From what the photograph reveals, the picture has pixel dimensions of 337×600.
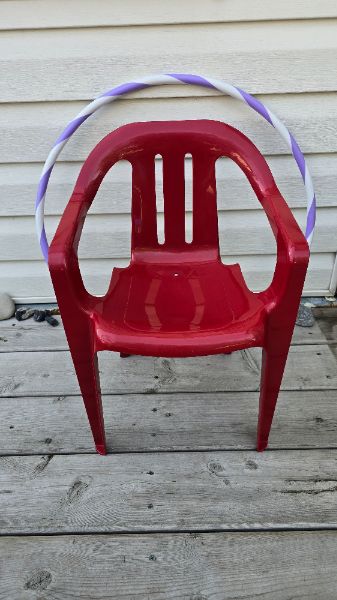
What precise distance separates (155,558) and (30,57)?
1.57 metres

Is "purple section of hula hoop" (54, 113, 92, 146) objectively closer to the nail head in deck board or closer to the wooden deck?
the wooden deck

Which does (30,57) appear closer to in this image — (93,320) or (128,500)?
(93,320)

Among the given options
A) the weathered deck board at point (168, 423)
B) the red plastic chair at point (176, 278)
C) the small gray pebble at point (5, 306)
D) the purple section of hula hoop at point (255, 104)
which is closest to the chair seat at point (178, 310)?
the red plastic chair at point (176, 278)

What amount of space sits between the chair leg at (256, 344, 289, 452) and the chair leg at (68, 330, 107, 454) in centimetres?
45

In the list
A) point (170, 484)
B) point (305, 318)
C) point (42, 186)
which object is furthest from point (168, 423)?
point (42, 186)

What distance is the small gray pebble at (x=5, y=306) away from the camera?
79.7 inches

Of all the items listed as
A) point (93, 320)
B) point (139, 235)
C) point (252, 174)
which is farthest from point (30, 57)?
point (93, 320)

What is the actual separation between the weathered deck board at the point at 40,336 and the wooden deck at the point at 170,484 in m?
0.07

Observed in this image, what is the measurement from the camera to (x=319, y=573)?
111cm

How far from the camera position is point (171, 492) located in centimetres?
129

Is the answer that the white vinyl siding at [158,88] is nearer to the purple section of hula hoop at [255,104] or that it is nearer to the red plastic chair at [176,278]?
the purple section of hula hoop at [255,104]

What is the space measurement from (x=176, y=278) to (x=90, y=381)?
42cm

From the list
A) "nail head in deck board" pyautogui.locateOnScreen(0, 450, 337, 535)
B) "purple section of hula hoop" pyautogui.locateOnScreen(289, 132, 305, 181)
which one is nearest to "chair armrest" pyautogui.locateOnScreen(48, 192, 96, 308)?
"nail head in deck board" pyautogui.locateOnScreen(0, 450, 337, 535)

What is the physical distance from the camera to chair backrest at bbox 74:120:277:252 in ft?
4.54
